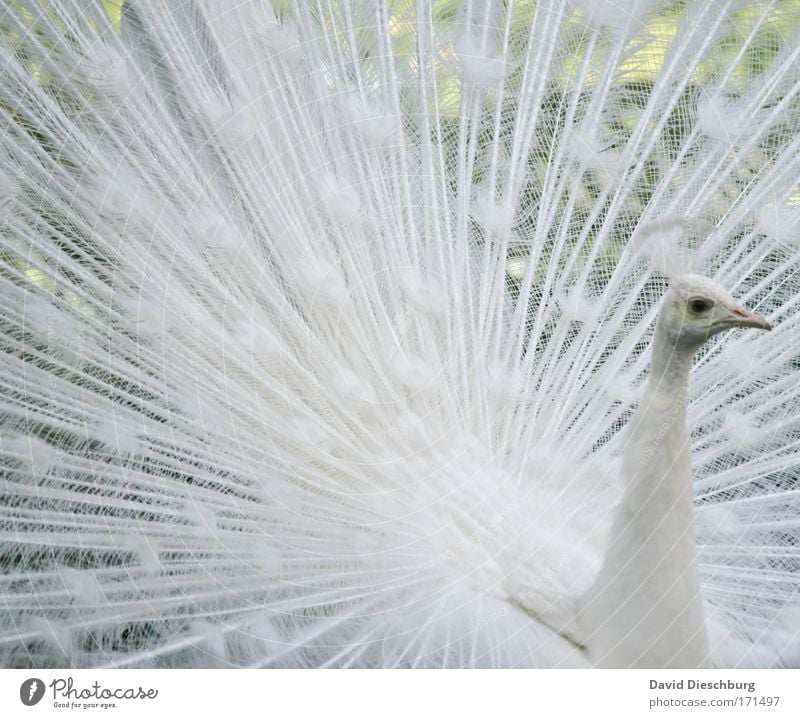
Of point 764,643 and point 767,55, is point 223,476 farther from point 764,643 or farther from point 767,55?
point 767,55

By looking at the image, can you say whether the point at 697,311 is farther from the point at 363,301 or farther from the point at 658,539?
the point at 363,301

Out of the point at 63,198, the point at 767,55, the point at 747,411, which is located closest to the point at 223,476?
the point at 63,198

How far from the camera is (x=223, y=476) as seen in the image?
143 cm

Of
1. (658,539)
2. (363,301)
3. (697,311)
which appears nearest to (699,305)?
(697,311)

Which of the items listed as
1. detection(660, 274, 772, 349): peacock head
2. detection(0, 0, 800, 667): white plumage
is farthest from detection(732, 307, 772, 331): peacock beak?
detection(0, 0, 800, 667): white plumage

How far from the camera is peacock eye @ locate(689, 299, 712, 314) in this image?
1.10 meters

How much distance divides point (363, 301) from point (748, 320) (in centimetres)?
57

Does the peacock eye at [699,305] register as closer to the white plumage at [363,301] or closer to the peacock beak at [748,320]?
the peacock beak at [748,320]

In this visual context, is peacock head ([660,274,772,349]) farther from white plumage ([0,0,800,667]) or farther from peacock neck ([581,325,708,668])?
white plumage ([0,0,800,667])

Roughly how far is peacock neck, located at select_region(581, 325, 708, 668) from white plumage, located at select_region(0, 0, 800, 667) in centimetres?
15

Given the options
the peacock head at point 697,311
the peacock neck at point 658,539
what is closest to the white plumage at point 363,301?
the peacock neck at point 658,539

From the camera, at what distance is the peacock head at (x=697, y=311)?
3.60 feet

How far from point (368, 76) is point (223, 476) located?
587mm

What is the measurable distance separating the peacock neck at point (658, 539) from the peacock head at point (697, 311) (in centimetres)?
2
